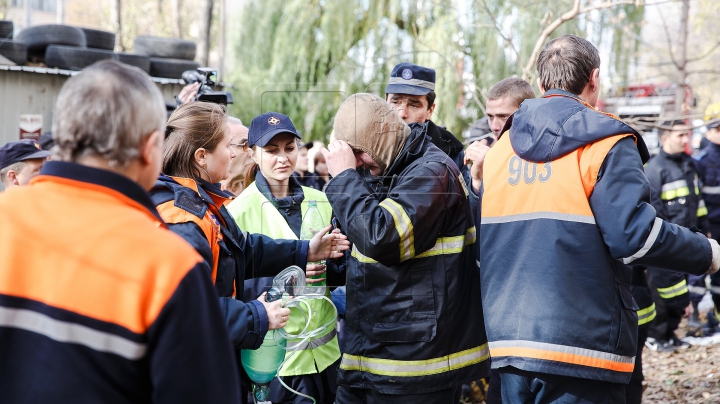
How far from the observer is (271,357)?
323 centimetres

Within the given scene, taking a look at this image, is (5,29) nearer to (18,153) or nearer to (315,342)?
(18,153)

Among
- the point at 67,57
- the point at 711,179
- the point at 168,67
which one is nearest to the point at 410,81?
the point at 711,179

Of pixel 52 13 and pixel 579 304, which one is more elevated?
pixel 52 13

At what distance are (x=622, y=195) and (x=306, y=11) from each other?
7.80 m

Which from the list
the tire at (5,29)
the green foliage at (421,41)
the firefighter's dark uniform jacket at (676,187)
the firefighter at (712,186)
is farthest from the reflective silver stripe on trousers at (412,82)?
the tire at (5,29)

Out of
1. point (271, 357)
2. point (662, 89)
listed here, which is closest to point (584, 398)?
point (271, 357)

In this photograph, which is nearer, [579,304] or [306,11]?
[579,304]

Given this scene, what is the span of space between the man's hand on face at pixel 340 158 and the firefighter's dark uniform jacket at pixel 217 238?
1.61 feet

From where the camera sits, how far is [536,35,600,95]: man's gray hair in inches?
110

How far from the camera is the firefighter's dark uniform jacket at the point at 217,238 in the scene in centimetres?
236

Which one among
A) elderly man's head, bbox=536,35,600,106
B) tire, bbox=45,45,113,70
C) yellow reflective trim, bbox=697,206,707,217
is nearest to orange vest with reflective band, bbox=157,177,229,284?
elderly man's head, bbox=536,35,600,106

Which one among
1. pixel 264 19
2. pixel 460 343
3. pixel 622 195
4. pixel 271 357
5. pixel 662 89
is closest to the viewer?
pixel 622 195

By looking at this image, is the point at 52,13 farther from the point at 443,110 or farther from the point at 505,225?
the point at 505,225

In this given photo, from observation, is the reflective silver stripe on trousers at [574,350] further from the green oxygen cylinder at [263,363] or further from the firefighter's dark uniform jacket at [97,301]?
the firefighter's dark uniform jacket at [97,301]
